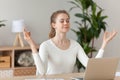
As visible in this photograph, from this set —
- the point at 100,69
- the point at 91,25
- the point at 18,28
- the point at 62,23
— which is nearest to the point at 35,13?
the point at 18,28

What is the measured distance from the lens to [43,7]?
4.15m

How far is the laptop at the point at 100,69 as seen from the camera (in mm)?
1826

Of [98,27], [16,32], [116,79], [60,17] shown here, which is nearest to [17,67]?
[16,32]

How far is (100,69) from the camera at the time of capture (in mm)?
1858

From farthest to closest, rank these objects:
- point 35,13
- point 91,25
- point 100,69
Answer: point 35,13 → point 91,25 → point 100,69

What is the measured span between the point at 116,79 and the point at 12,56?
2082mm

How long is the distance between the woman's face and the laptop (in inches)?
26.5

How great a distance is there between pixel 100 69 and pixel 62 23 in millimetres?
764

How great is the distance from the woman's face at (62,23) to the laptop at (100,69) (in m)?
0.67

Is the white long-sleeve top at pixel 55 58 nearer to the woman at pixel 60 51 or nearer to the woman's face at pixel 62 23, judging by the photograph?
the woman at pixel 60 51

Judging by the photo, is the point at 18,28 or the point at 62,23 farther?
the point at 18,28

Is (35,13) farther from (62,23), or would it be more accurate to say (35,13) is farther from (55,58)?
(55,58)

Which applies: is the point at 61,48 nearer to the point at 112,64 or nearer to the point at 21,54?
the point at 112,64

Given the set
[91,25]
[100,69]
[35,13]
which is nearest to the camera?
[100,69]
